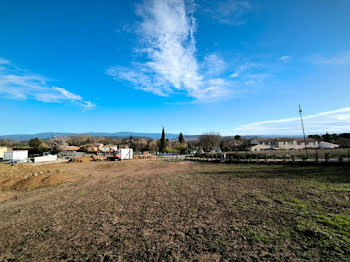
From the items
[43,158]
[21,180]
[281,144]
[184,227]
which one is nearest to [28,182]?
[21,180]

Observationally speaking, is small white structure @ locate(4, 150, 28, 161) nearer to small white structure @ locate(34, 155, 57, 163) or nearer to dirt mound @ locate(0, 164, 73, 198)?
small white structure @ locate(34, 155, 57, 163)

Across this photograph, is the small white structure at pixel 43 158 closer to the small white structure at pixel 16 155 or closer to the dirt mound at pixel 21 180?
the small white structure at pixel 16 155

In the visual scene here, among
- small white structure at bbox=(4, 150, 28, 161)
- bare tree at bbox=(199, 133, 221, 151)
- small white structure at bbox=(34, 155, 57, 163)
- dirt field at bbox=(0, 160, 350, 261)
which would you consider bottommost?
dirt field at bbox=(0, 160, 350, 261)

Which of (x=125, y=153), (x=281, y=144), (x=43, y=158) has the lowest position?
(x=43, y=158)

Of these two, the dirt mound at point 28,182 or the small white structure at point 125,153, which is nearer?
the dirt mound at point 28,182

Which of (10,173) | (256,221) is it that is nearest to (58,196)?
(10,173)

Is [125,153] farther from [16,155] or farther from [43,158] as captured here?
[16,155]

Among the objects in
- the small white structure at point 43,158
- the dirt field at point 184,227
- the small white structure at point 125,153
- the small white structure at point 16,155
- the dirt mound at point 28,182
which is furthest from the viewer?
the small white structure at point 125,153

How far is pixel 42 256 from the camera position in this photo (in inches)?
178

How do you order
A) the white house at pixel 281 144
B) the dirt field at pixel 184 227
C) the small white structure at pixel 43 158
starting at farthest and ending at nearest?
the white house at pixel 281 144, the small white structure at pixel 43 158, the dirt field at pixel 184 227

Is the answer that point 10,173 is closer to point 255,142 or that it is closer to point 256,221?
point 256,221

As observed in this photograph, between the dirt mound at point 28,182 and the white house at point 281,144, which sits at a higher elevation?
the white house at point 281,144

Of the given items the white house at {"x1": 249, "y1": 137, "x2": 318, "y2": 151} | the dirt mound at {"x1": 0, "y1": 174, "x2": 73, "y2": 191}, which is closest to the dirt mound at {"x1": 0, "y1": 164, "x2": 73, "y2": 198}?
the dirt mound at {"x1": 0, "y1": 174, "x2": 73, "y2": 191}

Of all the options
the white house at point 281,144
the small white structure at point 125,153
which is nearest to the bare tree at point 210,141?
the white house at point 281,144
